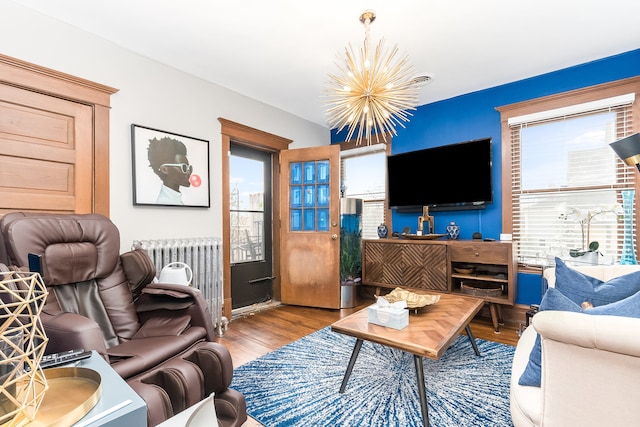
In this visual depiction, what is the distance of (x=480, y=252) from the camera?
10.2ft

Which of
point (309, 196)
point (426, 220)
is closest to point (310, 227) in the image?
point (309, 196)

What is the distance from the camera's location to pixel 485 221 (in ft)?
11.4

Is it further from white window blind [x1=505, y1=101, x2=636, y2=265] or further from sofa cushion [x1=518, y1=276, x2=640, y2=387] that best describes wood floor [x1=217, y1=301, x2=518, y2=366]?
sofa cushion [x1=518, y1=276, x2=640, y2=387]

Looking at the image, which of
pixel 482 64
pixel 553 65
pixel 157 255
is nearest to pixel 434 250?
pixel 482 64

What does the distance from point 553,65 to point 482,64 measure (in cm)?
71

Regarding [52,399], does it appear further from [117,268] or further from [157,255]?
[157,255]

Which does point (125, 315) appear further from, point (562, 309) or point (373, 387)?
point (562, 309)

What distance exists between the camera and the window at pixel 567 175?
279 cm

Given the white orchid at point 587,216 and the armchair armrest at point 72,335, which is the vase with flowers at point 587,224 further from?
the armchair armrest at point 72,335

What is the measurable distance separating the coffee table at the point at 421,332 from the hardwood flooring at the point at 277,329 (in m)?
0.90

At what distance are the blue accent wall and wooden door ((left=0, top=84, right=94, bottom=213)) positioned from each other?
3.39m

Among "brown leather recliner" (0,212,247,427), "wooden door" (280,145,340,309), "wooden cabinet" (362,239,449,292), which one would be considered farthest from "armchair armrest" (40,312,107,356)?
"wooden cabinet" (362,239,449,292)

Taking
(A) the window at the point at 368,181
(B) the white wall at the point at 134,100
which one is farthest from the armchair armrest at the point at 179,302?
(A) the window at the point at 368,181

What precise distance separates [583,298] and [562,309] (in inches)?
17.5
